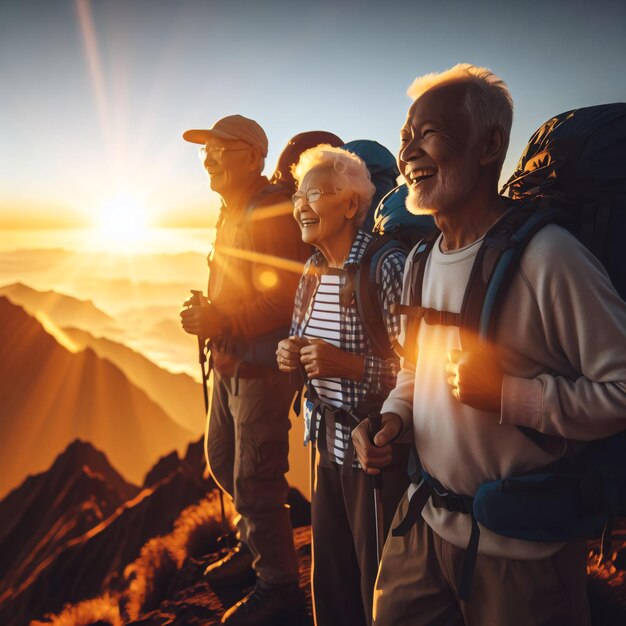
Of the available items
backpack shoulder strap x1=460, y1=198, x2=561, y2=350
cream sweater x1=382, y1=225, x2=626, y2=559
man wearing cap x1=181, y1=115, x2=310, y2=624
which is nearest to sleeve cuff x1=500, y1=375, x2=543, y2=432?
cream sweater x1=382, y1=225, x2=626, y2=559

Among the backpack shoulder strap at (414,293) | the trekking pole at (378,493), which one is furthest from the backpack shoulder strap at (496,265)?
the trekking pole at (378,493)

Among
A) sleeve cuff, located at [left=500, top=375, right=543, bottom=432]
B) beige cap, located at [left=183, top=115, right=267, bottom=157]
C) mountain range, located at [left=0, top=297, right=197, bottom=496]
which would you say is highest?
beige cap, located at [left=183, top=115, right=267, bottom=157]

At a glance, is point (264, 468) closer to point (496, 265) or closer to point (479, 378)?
point (479, 378)

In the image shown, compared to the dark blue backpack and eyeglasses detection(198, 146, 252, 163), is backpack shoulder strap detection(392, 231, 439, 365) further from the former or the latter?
eyeglasses detection(198, 146, 252, 163)

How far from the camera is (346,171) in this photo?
2404 mm

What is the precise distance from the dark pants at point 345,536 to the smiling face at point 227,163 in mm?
2067

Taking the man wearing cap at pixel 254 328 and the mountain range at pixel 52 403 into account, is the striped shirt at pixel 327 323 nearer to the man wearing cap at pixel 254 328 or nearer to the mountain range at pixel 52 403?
the man wearing cap at pixel 254 328

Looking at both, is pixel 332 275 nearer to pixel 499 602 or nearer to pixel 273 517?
pixel 499 602

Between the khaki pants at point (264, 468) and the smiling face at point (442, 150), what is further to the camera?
the khaki pants at point (264, 468)

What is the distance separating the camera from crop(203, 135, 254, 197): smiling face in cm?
350

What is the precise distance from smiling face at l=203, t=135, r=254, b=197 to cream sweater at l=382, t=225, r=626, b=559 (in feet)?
7.71

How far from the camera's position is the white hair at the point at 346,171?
2.39m

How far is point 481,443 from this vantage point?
4.48 ft

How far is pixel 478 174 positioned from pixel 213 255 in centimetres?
253
